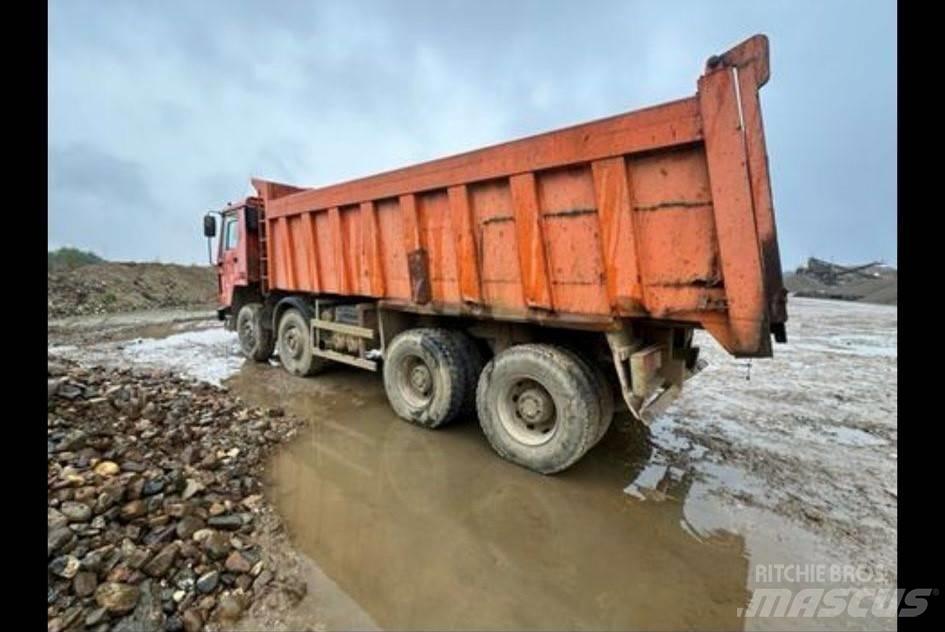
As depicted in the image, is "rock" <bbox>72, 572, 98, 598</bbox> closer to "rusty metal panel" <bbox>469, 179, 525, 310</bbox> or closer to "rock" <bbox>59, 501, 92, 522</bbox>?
"rock" <bbox>59, 501, 92, 522</bbox>

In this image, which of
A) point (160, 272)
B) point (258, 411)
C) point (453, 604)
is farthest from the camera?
point (160, 272)

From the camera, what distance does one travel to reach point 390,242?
4629 mm

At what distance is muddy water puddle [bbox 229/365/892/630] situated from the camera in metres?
2.12

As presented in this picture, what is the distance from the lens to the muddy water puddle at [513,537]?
2121 mm

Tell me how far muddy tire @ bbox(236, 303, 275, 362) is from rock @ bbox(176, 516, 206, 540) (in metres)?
4.97

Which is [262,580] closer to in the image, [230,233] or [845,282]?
[230,233]

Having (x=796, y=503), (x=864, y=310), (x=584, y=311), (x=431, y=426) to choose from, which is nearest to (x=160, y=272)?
(x=431, y=426)

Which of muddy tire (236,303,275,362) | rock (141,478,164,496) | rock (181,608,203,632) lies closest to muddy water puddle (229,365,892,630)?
rock (181,608,203,632)

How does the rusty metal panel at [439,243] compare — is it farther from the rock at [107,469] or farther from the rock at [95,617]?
the rock at [95,617]

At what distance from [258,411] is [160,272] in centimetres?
2305

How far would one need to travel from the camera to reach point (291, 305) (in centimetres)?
656

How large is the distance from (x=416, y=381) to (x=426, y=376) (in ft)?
0.52

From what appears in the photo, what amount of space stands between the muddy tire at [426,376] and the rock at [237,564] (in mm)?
2211

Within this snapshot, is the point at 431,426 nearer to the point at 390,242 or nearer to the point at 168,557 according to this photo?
the point at 390,242
